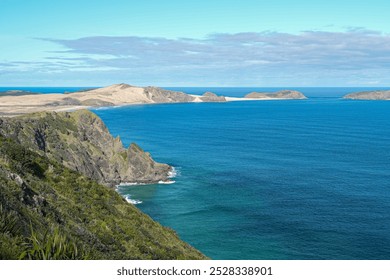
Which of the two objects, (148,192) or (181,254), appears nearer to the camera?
(181,254)

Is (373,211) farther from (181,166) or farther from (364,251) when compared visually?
(181,166)

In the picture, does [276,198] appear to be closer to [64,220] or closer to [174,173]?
[174,173]

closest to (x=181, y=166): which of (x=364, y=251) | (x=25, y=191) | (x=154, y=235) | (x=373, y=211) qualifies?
(x=373, y=211)

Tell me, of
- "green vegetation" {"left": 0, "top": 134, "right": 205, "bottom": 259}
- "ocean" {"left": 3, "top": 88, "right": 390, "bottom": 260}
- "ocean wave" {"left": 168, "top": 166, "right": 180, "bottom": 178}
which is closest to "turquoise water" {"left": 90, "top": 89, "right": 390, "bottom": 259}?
"ocean" {"left": 3, "top": 88, "right": 390, "bottom": 260}

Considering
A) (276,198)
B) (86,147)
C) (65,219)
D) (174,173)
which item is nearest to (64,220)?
(65,219)

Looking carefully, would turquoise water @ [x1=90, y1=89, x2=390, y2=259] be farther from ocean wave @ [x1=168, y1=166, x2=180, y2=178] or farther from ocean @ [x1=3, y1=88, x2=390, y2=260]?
ocean wave @ [x1=168, y1=166, x2=180, y2=178]

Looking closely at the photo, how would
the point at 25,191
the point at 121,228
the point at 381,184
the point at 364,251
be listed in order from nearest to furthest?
the point at 25,191
the point at 121,228
the point at 364,251
the point at 381,184
